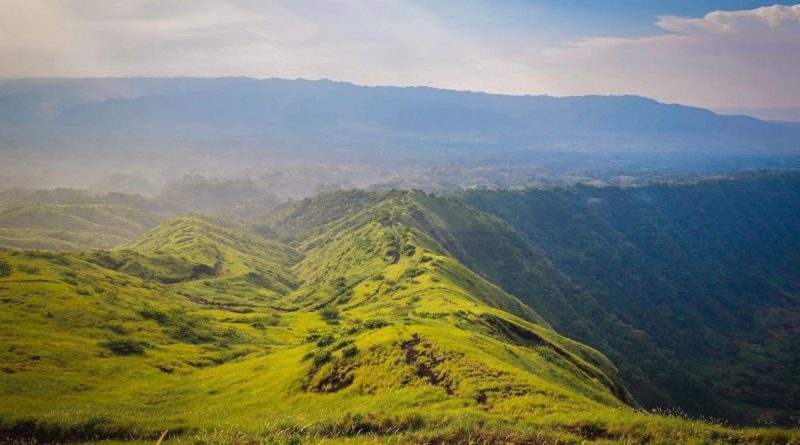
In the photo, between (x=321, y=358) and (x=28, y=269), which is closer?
(x=321, y=358)

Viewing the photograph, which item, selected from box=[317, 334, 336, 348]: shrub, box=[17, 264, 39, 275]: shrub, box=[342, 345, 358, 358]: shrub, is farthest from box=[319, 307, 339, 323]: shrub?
box=[17, 264, 39, 275]: shrub

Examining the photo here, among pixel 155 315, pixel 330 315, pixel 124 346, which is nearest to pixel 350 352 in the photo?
pixel 124 346

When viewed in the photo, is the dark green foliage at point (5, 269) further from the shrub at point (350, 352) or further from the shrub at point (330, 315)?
the shrub at point (350, 352)

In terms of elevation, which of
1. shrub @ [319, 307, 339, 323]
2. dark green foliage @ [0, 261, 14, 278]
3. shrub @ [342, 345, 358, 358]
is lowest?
shrub @ [319, 307, 339, 323]

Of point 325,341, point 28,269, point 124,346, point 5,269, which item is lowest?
point 28,269

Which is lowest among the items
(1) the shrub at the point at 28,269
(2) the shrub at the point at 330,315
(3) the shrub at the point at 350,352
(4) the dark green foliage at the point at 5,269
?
(2) the shrub at the point at 330,315

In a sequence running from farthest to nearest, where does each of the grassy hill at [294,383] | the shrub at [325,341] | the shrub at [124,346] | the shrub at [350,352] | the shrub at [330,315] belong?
the shrub at [330,315], the shrub at [124,346], the shrub at [325,341], the shrub at [350,352], the grassy hill at [294,383]

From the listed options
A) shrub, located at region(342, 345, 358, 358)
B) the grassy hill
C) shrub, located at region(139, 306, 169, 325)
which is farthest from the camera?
shrub, located at region(139, 306, 169, 325)

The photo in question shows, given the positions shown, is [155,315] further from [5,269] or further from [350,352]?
[350,352]

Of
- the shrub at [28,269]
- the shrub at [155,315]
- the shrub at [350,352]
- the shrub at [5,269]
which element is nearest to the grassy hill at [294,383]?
the shrub at [350,352]

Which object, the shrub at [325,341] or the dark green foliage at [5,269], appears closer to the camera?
the shrub at [325,341]

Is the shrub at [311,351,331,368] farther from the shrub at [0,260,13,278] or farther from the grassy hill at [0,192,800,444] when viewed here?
the shrub at [0,260,13,278]

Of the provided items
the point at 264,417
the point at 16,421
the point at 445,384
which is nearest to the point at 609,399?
Result: the point at 445,384
